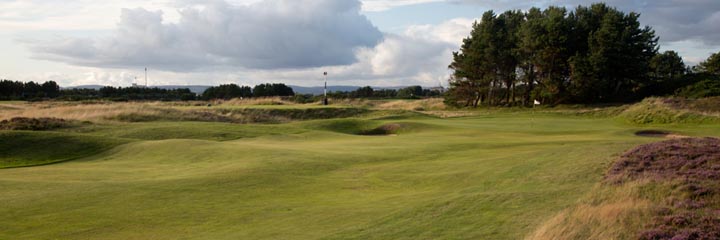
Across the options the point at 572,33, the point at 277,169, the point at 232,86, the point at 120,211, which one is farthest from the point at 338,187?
the point at 232,86

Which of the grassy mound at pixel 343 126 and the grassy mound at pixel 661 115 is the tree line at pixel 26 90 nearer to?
the grassy mound at pixel 343 126

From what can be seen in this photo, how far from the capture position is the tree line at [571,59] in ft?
208

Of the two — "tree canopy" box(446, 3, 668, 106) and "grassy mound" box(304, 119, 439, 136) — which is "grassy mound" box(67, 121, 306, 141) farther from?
"tree canopy" box(446, 3, 668, 106)

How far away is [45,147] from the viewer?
2759 cm

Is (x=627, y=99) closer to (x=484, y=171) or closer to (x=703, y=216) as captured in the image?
(x=484, y=171)

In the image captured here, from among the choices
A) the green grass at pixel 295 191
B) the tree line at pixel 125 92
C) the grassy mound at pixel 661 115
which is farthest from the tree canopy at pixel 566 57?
the tree line at pixel 125 92

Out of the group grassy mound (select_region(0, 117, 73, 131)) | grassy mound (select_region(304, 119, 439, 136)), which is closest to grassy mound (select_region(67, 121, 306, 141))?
grassy mound (select_region(0, 117, 73, 131))

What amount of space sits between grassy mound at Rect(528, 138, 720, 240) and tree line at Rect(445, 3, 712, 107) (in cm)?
5233

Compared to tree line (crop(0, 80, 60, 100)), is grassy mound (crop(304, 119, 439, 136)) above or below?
below

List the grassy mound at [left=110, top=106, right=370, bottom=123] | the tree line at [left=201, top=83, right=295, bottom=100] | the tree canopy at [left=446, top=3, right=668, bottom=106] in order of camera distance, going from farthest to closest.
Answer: the tree line at [left=201, top=83, right=295, bottom=100]
the tree canopy at [left=446, top=3, right=668, bottom=106]
the grassy mound at [left=110, top=106, right=370, bottom=123]

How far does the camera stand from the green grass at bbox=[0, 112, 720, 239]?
11.0 m

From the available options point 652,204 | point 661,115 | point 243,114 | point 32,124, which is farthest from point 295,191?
point 243,114

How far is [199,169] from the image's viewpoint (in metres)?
20.4

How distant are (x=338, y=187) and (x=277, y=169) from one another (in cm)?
348
